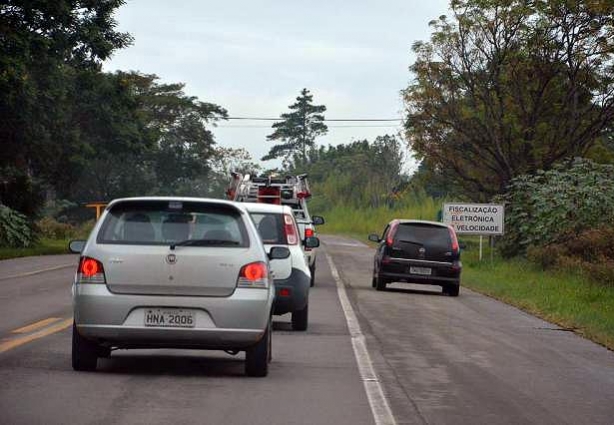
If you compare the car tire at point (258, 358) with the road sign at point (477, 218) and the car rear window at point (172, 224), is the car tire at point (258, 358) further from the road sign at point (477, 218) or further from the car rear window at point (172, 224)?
the road sign at point (477, 218)

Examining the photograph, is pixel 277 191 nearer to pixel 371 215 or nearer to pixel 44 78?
pixel 44 78

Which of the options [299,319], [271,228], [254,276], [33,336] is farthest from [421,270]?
[254,276]

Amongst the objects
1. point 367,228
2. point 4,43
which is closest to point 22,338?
point 4,43

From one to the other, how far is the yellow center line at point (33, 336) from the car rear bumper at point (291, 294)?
271 cm

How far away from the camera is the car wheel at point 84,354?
37.3ft

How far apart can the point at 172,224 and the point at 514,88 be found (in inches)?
1567

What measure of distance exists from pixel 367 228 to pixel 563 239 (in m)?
54.4

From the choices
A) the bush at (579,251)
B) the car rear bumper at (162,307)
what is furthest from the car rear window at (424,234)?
the car rear bumper at (162,307)

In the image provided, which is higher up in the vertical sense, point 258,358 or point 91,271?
point 91,271

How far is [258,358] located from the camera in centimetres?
1138

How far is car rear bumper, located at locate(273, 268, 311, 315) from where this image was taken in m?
16.1

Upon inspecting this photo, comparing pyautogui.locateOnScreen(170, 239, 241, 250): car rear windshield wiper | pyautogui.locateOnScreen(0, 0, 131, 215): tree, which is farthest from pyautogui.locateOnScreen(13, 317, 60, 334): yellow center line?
pyautogui.locateOnScreen(0, 0, 131, 215): tree

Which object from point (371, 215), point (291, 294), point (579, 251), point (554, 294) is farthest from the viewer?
point (371, 215)

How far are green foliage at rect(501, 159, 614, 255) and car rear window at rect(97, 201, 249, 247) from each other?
96.8 feet
